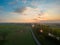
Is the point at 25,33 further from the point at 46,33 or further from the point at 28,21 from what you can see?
the point at 46,33

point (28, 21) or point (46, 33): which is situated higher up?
point (28, 21)

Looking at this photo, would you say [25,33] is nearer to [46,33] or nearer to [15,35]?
[15,35]

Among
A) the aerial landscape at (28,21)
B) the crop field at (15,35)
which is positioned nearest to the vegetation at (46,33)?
the aerial landscape at (28,21)

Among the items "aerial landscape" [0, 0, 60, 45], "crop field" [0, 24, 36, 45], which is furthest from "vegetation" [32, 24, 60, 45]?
"crop field" [0, 24, 36, 45]

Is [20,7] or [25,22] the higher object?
[20,7]

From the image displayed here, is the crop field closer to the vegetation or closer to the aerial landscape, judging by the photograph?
the aerial landscape

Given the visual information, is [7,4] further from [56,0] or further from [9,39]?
[56,0]

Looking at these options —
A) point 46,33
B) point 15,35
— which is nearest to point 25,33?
point 15,35

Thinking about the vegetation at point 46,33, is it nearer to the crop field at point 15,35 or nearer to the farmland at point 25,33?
the farmland at point 25,33

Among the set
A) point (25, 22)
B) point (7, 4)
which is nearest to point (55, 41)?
point (25, 22)
